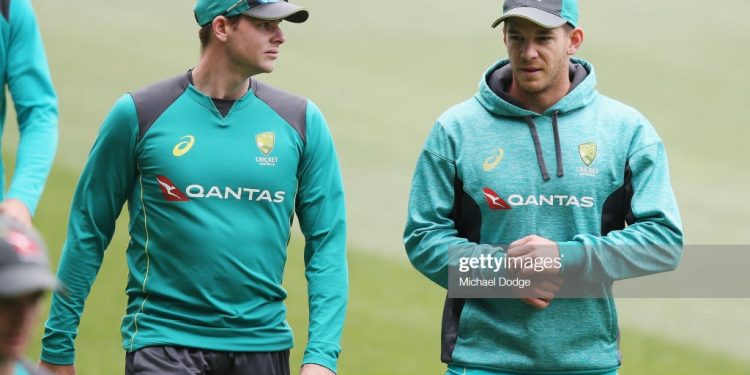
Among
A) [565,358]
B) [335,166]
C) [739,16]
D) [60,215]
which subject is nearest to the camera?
[565,358]

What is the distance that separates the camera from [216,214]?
5.44 metres

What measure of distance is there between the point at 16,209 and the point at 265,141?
3.96 feet

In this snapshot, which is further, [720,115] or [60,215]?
[720,115]

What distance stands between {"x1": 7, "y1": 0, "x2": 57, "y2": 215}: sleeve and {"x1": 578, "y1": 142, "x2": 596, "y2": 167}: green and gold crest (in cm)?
191

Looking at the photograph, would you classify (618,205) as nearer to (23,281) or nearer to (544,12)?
(544,12)

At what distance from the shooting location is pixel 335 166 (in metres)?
5.66

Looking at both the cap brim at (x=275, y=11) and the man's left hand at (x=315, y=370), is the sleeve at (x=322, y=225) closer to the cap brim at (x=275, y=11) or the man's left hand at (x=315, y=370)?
the man's left hand at (x=315, y=370)

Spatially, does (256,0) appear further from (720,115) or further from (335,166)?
(720,115)

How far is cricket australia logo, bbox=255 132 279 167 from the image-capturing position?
18.0 ft

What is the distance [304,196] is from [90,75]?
11.4 meters

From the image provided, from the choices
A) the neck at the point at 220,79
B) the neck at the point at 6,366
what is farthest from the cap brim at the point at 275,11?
the neck at the point at 6,366

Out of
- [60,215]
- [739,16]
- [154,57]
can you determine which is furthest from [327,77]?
[739,16]

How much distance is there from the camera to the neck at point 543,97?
5.52 metres

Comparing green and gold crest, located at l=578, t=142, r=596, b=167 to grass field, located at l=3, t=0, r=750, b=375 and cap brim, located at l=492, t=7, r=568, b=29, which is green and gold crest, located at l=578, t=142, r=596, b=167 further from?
grass field, located at l=3, t=0, r=750, b=375
